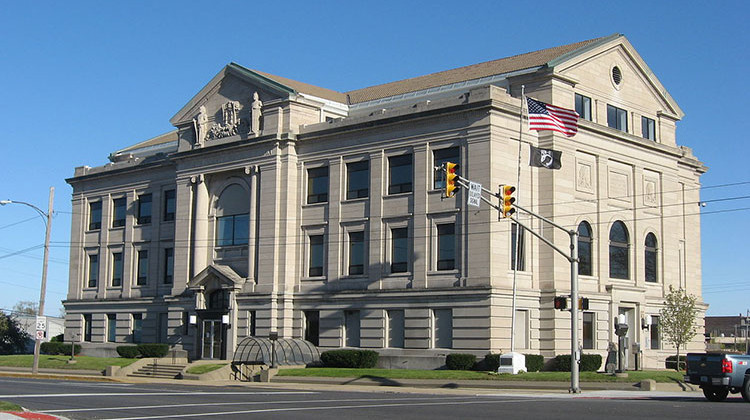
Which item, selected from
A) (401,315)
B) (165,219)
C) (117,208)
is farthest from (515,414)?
(117,208)

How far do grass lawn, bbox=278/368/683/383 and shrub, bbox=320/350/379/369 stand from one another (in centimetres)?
213

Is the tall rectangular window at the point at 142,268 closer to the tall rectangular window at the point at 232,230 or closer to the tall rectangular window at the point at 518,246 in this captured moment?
Answer: the tall rectangular window at the point at 232,230

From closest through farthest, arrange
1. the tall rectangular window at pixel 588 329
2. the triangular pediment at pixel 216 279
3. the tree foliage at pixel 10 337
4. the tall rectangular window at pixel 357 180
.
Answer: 1. the tall rectangular window at pixel 588 329
2. the tall rectangular window at pixel 357 180
3. the triangular pediment at pixel 216 279
4. the tree foliage at pixel 10 337

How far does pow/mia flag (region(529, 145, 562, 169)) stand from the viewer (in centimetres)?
4784

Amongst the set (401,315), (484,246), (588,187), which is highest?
(588,187)

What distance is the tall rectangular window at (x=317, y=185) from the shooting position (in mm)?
57594

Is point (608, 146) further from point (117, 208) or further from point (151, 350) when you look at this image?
point (117, 208)

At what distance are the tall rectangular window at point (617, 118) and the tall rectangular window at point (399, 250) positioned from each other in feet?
47.5

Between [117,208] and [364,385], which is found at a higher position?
[117,208]

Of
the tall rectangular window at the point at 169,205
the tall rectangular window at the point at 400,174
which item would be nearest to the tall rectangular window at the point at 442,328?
the tall rectangular window at the point at 400,174

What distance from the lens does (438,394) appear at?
3856cm

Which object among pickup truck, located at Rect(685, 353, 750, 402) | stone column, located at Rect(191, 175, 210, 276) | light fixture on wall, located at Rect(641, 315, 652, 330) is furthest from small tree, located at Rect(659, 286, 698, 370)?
stone column, located at Rect(191, 175, 210, 276)

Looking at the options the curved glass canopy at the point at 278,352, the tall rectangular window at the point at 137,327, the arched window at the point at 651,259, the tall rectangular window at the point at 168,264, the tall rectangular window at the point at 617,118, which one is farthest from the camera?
the tall rectangular window at the point at 137,327

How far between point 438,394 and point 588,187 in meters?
20.3
